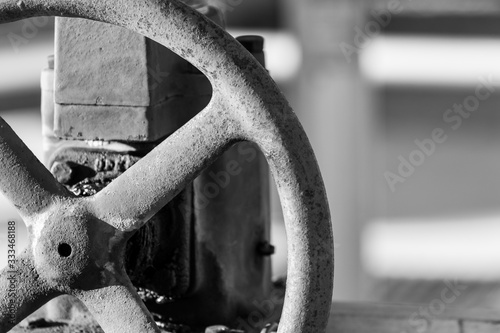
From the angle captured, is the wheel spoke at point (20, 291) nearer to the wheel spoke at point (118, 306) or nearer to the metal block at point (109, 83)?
the wheel spoke at point (118, 306)

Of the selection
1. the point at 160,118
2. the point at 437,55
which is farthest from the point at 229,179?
the point at 437,55

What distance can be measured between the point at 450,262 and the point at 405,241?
8.4 inches

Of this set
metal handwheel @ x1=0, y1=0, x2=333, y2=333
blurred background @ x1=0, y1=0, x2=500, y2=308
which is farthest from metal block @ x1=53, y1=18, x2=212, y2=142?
blurred background @ x1=0, y1=0, x2=500, y2=308

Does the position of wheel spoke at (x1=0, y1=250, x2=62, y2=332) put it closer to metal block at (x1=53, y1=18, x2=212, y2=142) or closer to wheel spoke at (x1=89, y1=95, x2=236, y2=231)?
wheel spoke at (x1=89, y1=95, x2=236, y2=231)

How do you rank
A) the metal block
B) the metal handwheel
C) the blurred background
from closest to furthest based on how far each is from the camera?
the metal handwheel < the metal block < the blurred background

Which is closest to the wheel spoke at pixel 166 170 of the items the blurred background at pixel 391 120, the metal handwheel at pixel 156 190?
the metal handwheel at pixel 156 190

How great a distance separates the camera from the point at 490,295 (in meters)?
4.12

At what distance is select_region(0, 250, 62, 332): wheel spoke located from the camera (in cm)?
114

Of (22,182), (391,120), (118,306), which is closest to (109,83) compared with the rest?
(22,182)

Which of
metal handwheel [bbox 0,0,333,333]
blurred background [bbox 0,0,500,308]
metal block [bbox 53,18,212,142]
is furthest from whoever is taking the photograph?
blurred background [bbox 0,0,500,308]

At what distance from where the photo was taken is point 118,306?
1.14 m

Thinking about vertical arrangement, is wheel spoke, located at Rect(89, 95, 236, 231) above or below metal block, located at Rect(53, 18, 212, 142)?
below

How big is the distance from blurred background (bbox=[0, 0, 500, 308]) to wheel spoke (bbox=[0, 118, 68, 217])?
2499mm

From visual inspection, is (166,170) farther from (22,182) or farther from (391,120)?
(391,120)
